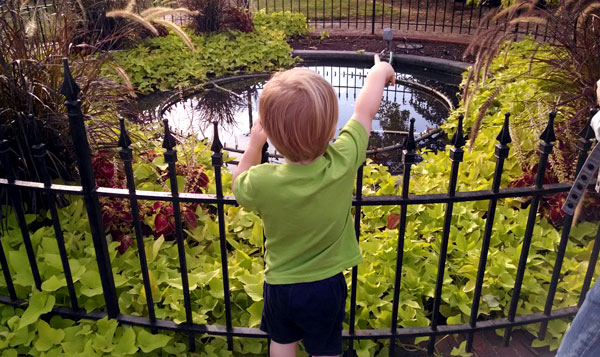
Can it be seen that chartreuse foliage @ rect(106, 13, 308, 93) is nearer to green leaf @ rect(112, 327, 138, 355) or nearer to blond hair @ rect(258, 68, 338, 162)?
green leaf @ rect(112, 327, 138, 355)

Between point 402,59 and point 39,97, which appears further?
point 402,59

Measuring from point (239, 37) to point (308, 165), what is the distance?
7.36 meters

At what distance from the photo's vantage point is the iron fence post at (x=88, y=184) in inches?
79.8

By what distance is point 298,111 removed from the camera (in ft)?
5.18

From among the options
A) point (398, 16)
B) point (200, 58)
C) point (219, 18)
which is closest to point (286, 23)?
point (219, 18)

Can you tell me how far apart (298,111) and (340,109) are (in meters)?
4.53

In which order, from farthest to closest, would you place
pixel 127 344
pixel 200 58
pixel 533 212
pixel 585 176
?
pixel 200 58
pixel 127 344
pixel 533 212
pixel 585 176

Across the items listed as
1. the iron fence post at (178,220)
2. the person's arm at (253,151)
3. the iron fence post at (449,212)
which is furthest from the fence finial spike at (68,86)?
the iron fence post at (449,212)

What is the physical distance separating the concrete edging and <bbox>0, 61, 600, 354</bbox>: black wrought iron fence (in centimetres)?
578

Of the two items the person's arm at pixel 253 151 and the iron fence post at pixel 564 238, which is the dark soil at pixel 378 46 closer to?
the iron fence post at pixel 564 238

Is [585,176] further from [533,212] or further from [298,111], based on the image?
[298,111]

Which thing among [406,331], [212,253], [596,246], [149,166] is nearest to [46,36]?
[149,166]

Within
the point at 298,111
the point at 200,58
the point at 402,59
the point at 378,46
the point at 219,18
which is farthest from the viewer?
the point at 378,46

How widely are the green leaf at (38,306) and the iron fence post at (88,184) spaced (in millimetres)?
254
